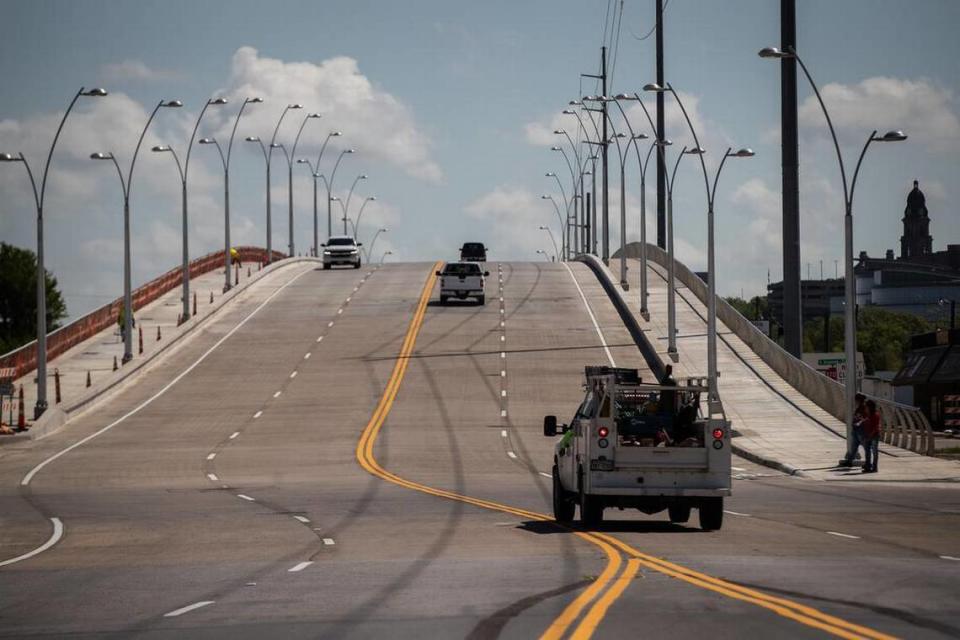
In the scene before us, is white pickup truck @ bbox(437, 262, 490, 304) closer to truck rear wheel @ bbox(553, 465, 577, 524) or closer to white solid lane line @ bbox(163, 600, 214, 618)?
truck rear wheel @ bbox(553, 465, 577, 524)

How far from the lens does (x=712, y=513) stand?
2119cm

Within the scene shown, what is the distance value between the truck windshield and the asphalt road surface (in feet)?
62.8

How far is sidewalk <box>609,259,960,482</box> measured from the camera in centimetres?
3644

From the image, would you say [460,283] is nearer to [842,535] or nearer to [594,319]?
[594,319]

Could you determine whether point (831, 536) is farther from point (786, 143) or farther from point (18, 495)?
point (786, 143)

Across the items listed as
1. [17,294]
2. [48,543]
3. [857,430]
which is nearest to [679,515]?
[48,543]

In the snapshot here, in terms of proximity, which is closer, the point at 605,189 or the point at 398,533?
the point at 398,533

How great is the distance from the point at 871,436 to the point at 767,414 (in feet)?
50.4

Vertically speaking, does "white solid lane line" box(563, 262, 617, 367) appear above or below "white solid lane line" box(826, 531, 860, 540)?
above

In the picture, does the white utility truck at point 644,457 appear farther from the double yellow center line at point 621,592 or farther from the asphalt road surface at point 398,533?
the double yellow center line at point 621,592

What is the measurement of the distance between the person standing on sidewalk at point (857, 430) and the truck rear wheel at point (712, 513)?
14815 mm

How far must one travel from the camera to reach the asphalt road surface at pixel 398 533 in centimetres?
1276

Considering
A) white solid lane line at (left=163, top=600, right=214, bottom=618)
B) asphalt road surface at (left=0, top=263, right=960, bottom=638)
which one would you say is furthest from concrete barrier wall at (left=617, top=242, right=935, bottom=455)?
white solid lane line at (left=163, top=600, right=214, bottom=618)

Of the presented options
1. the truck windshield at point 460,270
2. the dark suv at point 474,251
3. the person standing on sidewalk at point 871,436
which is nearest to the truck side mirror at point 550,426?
the person standing on sidewalk at point 871,436
